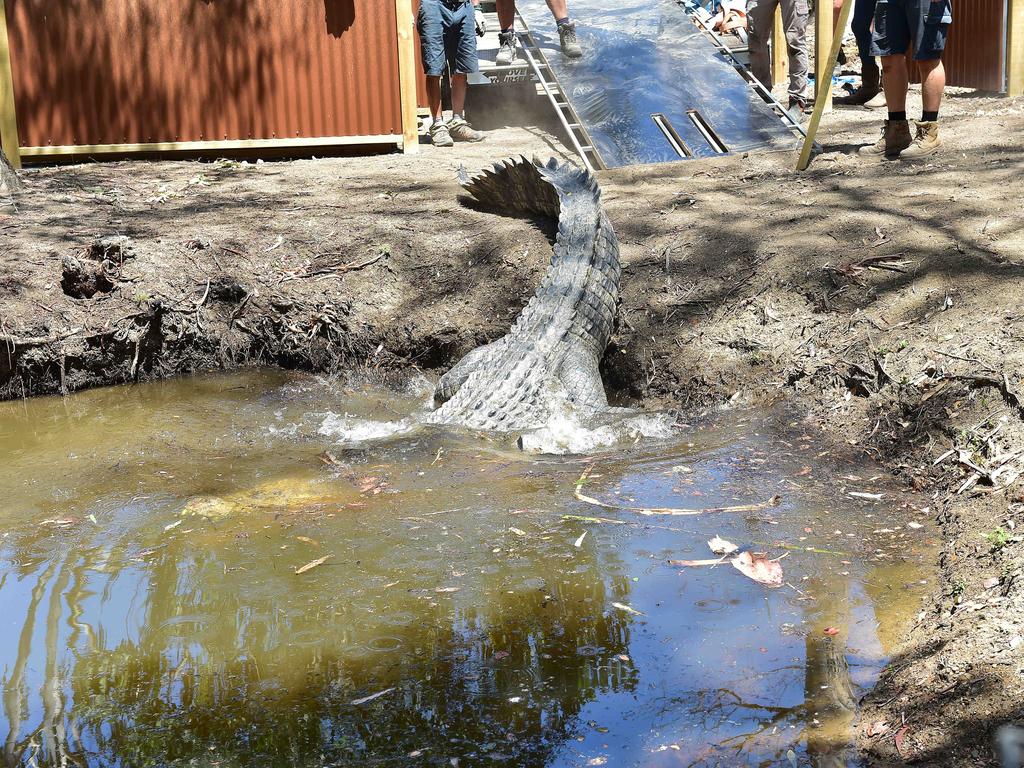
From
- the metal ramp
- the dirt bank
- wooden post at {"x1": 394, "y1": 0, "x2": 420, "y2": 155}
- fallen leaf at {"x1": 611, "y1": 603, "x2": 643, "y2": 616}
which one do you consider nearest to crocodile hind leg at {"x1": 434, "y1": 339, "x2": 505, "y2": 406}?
the dirt bank

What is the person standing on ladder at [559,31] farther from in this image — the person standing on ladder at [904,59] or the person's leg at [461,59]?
the person standing on ladder at [904,59]

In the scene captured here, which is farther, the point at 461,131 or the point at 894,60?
the point at 461,131

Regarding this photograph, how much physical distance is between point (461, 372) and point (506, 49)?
548 cm

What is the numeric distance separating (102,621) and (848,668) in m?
2.24

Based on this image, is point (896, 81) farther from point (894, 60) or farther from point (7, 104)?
point (7, 104)

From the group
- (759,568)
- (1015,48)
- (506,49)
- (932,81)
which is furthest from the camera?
(506,49)

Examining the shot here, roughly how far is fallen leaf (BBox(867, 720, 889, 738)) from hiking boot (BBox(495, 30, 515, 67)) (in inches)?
324

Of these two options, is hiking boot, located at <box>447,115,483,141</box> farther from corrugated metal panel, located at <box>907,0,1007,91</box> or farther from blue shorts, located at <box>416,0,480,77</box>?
corrugated metal panel, located at <box>907,0,1007,91</box>

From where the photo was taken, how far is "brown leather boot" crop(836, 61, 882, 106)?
29.2 ft

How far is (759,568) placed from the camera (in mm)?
3201

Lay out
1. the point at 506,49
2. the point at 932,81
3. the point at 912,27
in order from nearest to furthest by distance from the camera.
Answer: the point at 912,27
the point at 932,81
the point at 506,49

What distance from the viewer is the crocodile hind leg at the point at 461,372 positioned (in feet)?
16.6

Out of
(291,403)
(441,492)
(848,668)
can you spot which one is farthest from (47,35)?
(848,668)

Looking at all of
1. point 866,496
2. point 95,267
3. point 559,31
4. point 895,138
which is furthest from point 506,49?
→ point 866,496
